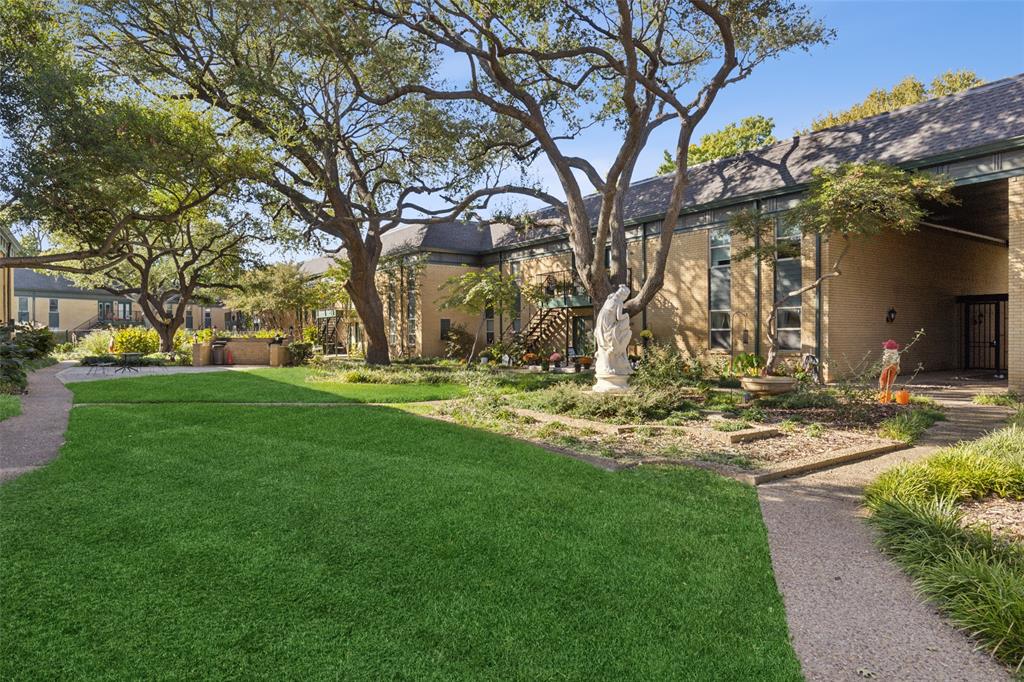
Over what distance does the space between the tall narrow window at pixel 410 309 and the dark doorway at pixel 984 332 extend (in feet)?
74.0

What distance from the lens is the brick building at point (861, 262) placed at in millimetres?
14000

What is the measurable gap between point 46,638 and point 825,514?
230 inches

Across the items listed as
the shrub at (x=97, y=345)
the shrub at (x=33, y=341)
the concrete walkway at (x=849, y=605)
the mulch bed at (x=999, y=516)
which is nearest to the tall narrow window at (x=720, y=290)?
the concrete walkway at (x=849, y=605)

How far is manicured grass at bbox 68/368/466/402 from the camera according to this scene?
12.6m

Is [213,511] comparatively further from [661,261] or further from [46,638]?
[661,261]

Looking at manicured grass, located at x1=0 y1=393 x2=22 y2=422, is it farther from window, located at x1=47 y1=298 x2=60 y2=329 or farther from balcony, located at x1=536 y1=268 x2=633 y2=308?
window, located at x1=47 y1=298 x2=60 y2=329

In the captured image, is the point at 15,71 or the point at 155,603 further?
the point at 15,71

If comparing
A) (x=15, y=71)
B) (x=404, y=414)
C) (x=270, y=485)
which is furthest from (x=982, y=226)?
(x=15, y=71)

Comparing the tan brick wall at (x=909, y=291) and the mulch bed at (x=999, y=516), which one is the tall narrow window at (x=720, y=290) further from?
the mulch bed at (x=999, y=516)

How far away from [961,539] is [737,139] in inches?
1358

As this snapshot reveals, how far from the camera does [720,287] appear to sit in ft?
62.6

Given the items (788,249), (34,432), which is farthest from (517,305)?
(34,432)

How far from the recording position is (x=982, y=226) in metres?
20.1

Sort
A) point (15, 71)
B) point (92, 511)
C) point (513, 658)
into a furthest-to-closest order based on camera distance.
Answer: point (15, 71) < point (92, 511) < point (513, 658)
